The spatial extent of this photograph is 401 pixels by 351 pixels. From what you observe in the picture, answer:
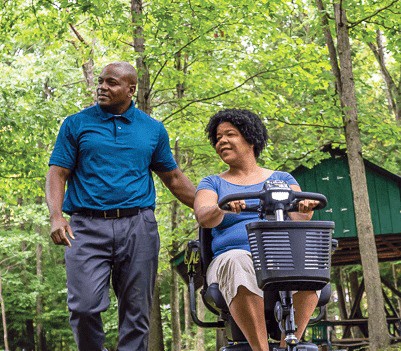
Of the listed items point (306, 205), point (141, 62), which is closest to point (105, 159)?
point (306, 205)

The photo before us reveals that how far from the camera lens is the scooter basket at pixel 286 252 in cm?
379

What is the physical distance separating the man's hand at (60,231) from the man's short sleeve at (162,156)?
787 millimetres

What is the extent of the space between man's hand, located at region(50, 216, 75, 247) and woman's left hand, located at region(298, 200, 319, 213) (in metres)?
1.27

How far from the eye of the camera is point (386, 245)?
784 inches

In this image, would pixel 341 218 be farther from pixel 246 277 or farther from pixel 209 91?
pixel 246 277

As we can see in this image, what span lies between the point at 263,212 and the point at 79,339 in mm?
1269

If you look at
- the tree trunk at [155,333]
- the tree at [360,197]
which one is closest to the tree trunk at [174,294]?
the tree trunk at [155,333]

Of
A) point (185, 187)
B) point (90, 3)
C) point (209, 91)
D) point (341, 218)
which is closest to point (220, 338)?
point (341, 218)

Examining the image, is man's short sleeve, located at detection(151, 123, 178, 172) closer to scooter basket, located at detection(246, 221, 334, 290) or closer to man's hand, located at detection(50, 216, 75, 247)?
man's hand, located at detection(50, 216, 75, 247)

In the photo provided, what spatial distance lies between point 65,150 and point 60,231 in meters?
0.53

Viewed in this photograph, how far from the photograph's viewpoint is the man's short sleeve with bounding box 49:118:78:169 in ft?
14.9

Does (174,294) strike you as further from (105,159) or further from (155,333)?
(105,159)

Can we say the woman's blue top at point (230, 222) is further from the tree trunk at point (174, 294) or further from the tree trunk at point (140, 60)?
the tree trunk at point (174, 294)

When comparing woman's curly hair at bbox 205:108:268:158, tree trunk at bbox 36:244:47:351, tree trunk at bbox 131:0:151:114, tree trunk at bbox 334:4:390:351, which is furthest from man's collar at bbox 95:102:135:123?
tree trunk at bbox 36:244:47:351
